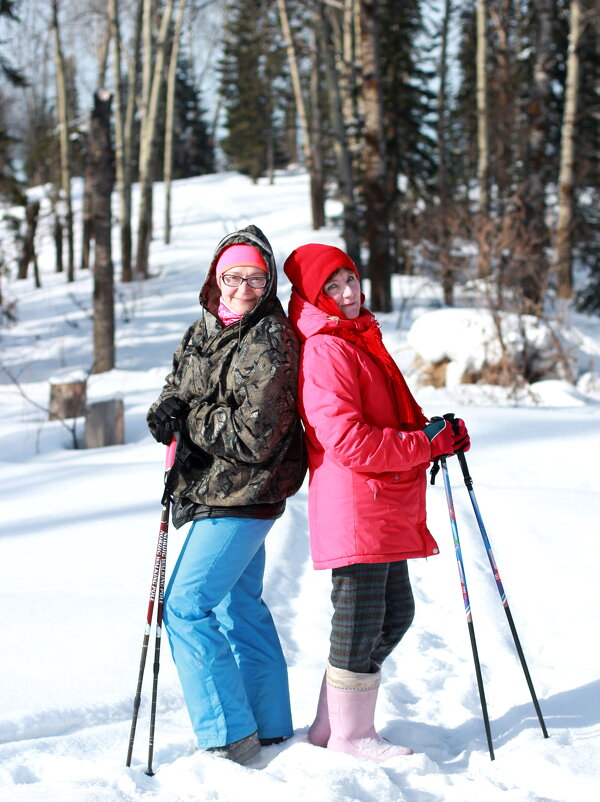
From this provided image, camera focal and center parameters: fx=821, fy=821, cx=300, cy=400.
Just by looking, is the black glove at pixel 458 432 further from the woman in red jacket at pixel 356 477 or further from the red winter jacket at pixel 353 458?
the red winter jacket at pixel 353 458

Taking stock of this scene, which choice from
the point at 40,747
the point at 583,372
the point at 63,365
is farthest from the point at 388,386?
the point at 63,365

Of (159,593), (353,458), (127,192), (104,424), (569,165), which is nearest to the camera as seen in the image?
(353,458)

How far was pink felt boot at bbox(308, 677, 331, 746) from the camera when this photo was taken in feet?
9.11

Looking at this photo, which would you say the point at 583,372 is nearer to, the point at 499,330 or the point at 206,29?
the point at 499,330

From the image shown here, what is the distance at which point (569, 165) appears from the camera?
1502 centimetres

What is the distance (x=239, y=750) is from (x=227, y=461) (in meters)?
0.93

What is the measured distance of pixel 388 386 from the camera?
2.71 m

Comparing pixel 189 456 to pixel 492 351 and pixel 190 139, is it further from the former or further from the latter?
pixel 190 139

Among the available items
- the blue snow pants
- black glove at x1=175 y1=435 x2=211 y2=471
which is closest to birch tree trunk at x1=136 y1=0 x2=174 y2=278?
black glove at x1=175 y1=435 x2=211 y2=471

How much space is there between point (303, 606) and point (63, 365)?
31.8 feet

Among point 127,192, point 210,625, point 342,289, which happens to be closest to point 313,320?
point 342,289

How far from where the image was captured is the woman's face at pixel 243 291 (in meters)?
2.63

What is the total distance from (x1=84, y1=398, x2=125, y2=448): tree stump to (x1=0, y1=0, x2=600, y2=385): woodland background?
13.5ft

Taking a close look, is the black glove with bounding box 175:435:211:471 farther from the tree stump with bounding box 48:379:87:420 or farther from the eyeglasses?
the tree stump with bounding box 48:379:87:420
